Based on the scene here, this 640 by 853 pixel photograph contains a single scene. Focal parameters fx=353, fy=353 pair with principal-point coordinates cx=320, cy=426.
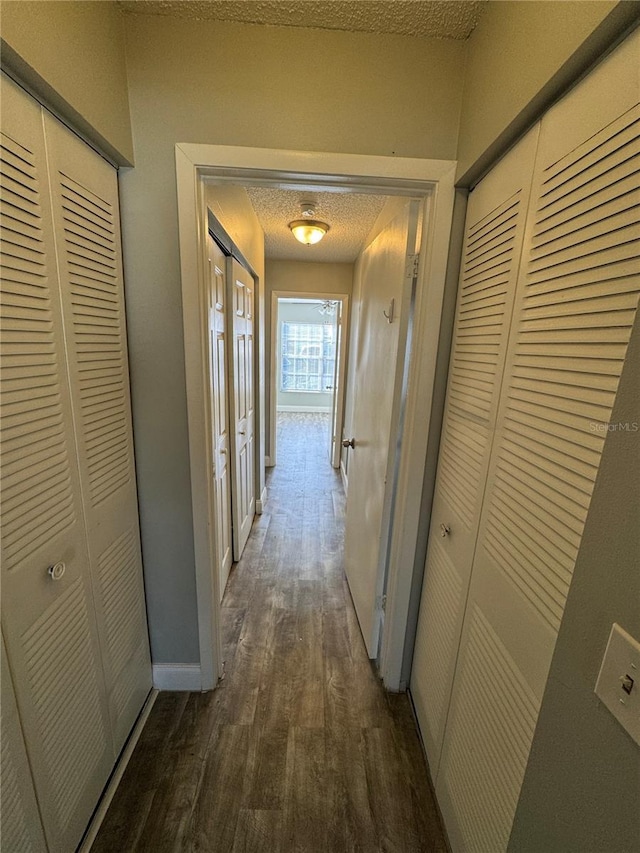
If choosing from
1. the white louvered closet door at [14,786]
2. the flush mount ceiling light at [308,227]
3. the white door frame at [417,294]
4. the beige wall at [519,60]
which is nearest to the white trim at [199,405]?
the white door frame at [417,294]

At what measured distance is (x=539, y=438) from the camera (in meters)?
0.75

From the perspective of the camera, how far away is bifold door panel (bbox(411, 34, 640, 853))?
1.95 ft

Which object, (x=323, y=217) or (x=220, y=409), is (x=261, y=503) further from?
(x=323, y=217)

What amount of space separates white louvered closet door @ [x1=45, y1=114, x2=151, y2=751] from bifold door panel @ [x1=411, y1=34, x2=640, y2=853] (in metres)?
1.12

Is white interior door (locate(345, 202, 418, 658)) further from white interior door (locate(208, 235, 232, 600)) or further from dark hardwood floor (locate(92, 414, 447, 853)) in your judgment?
white interior door (locate(208, 235, 232, 600))

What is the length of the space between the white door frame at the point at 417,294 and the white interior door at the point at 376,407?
9 centimetres

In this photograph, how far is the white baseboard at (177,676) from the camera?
1.51 m

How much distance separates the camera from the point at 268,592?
2182mm

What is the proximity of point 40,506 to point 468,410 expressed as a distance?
1.18 m

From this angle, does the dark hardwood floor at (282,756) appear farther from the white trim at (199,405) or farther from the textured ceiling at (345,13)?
the textured ceiling at (345,13)

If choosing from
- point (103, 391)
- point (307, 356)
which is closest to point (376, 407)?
point (103, 391)

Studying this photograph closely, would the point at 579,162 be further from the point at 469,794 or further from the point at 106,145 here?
the point at 469,794

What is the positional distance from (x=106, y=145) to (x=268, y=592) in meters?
2.19

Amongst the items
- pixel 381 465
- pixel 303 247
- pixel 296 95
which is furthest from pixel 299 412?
pixel 296 95
